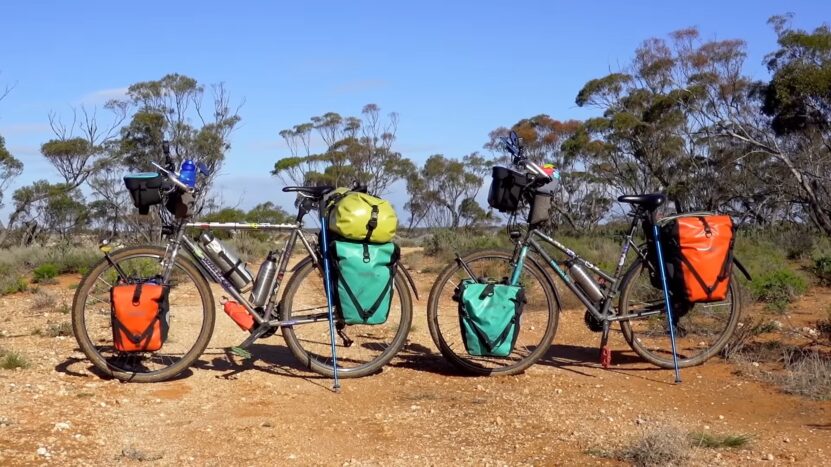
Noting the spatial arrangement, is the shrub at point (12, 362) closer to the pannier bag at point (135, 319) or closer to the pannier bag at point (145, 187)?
the pannier bag at point (135, 319)

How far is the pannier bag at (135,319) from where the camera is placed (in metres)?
5.05

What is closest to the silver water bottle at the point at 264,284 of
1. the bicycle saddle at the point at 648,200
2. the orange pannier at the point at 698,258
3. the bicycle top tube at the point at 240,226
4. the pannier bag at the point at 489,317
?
the bicycle top tube at the point at 240,226

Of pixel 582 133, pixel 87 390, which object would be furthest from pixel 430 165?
pixel 87 390

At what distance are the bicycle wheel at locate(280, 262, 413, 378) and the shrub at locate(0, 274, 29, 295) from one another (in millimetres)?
5724

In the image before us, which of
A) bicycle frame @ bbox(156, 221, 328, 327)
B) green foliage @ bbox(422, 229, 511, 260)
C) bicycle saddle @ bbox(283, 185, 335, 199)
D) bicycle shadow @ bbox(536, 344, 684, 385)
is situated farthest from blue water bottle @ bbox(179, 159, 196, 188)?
green foliage @ bbox(422, 229, 511, 260)

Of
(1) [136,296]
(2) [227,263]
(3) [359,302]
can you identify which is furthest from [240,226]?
(3) [359,302]

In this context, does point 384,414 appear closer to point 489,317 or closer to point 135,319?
point 489,317

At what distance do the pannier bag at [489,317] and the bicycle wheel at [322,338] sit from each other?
15.9 inches

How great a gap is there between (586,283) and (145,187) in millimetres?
3135

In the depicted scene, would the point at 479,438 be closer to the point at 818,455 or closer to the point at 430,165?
A: the point at 818,455

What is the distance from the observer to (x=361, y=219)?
17.0ft

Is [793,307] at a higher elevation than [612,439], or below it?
higher

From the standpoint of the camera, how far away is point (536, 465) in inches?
146

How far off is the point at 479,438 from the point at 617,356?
7.93ft
